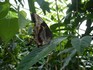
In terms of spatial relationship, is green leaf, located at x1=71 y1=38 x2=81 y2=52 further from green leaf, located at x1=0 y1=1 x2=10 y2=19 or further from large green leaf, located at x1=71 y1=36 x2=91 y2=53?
green leaf, located at x1=0 y1=1 x2=10 y2=19

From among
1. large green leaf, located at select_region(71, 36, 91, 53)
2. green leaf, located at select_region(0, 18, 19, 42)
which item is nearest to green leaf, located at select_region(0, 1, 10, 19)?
green leaf, located at select_region(0, 18, 19, 42)

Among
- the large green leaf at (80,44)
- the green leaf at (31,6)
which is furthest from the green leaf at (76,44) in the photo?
the green leaf at (31,6)

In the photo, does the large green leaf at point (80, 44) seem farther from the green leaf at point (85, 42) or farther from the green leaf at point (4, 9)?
the green leaf at point (4, 9)

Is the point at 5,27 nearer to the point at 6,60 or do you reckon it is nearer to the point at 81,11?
the point at 81,11

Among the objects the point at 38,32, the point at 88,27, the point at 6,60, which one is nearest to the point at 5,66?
the point at 6,60

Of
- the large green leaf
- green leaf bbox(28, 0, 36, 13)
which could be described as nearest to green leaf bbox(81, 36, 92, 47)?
the large green leaf

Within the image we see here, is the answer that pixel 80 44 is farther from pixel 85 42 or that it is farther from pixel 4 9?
pixel 4 9

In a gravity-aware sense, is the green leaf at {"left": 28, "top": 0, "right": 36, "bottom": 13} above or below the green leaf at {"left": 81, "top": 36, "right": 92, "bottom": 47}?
above

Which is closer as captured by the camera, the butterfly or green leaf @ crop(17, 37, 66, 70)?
green leaf @ crop(17, 37, 66, 70)

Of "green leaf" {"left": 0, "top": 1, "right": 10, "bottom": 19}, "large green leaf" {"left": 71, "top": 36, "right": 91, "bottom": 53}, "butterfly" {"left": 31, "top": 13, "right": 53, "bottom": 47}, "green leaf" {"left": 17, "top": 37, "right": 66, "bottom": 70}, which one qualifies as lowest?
"green leaf" {"left": 17, "top": 37, "right": 66, "bottom": 70}

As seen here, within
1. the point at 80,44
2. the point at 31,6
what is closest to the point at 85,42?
the point at 80,44

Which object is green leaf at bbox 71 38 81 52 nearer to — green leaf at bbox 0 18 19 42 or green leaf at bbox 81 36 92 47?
green leaf at bbox 81 36 92 47
